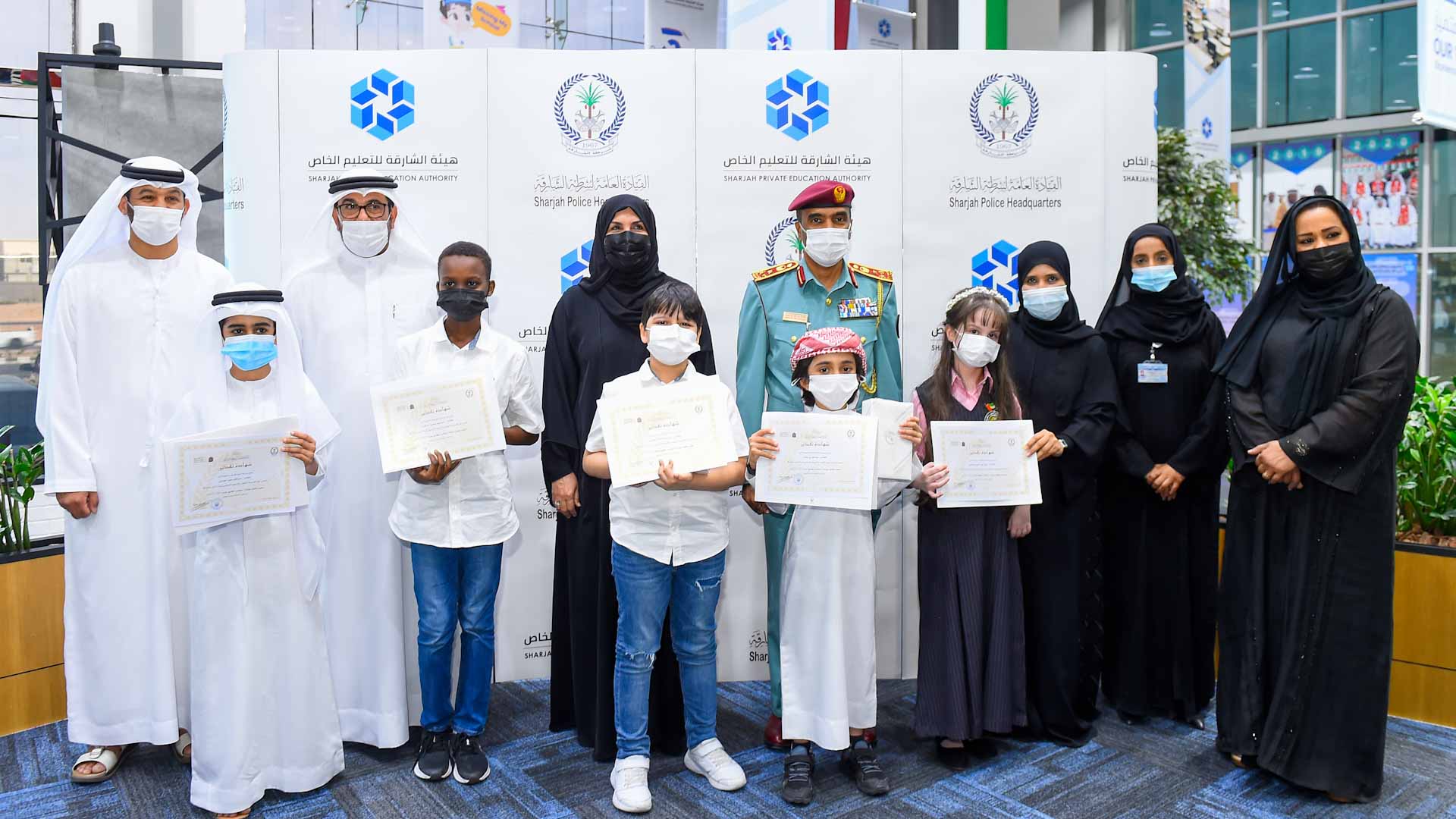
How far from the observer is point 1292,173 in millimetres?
9320

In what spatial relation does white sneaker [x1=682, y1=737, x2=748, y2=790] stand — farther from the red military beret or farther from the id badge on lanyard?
the id badge on lanyard

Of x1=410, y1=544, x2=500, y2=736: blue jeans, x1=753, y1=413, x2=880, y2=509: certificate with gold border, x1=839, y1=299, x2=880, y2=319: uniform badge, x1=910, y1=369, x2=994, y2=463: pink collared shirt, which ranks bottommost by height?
x1=410, y1=544, x2=500, y2=736: blue jeans

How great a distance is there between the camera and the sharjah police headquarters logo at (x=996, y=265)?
13.5 feet

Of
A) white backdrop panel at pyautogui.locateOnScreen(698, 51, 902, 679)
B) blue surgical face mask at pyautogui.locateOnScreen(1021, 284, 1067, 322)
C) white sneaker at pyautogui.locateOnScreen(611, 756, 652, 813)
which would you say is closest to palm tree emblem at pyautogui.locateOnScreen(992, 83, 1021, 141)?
white backdrop panel at pyautogui.locateOnScreen(698, 51, 902, 679)

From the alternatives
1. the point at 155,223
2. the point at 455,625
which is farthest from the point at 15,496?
the point at 455,625

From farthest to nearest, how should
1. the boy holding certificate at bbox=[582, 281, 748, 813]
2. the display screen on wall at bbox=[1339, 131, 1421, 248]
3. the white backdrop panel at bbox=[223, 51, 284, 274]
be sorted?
the display screen on wall at bbox=[1339, 131, 1421, 248] < the white backdrop panel at bbox=[223, 51, 284, 274] < the boy holding certificate at bbox=[582, 281, 748, 813]

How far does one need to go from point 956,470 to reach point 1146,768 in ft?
4.01

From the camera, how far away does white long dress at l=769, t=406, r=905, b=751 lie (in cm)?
291

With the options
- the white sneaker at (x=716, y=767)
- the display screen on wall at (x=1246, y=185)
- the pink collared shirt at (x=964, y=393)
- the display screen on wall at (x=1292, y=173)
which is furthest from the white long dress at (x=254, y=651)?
the display screen on wall at (x=1246, y=185)

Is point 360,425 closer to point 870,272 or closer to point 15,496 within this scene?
point 15,496

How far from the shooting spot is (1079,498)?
3352 mm

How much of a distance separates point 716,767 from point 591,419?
119 centimetres

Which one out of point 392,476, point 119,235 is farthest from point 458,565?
point 119,235

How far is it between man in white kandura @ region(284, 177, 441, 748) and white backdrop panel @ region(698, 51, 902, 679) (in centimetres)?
131
